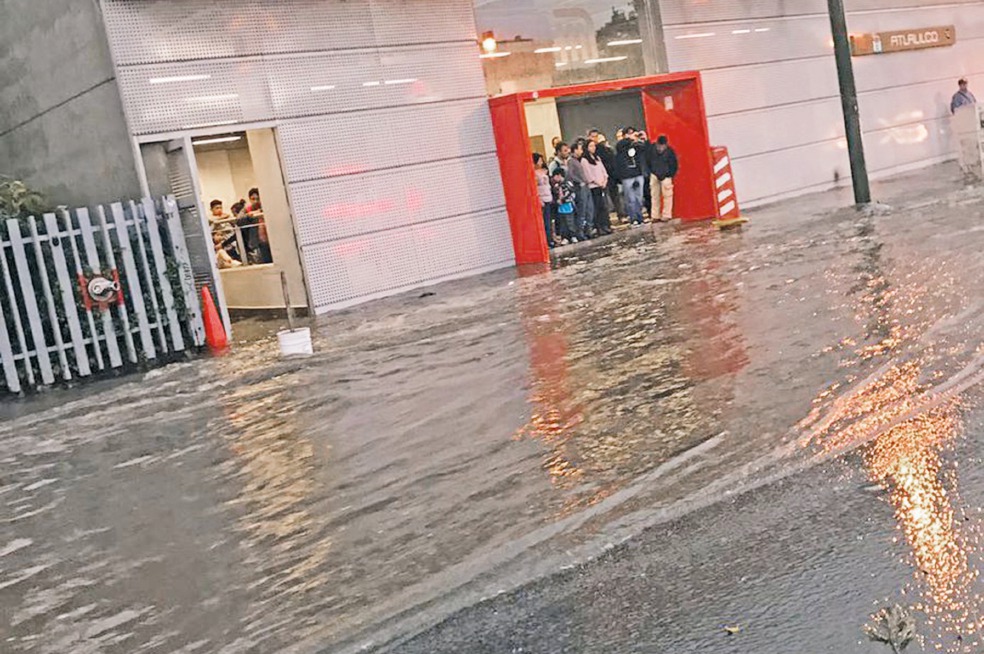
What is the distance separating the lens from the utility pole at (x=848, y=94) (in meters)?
17.0

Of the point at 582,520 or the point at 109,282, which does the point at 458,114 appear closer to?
the point at 109,282

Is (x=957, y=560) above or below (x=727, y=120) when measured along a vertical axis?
below

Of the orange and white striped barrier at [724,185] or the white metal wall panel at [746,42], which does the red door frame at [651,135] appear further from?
the white metal wall panel at [746,42]

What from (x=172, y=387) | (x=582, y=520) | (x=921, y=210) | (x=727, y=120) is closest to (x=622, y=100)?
(x=727, y=120)

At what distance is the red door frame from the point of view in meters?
17.7

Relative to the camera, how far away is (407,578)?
15.6 feet

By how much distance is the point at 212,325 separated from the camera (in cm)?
1353

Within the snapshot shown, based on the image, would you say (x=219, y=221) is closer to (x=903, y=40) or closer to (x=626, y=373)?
(x=626, y=373)

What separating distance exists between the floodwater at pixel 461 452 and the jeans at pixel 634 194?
362 inches

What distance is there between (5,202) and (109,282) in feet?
6.16

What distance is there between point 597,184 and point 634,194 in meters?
1.04

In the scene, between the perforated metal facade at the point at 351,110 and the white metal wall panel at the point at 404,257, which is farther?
the white metal wall panel at the point at 404,257

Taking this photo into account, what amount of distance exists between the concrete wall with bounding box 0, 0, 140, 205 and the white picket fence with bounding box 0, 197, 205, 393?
5.47ft

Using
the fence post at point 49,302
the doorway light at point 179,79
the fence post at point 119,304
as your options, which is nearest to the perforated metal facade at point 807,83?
the doorway light at point 179,79
